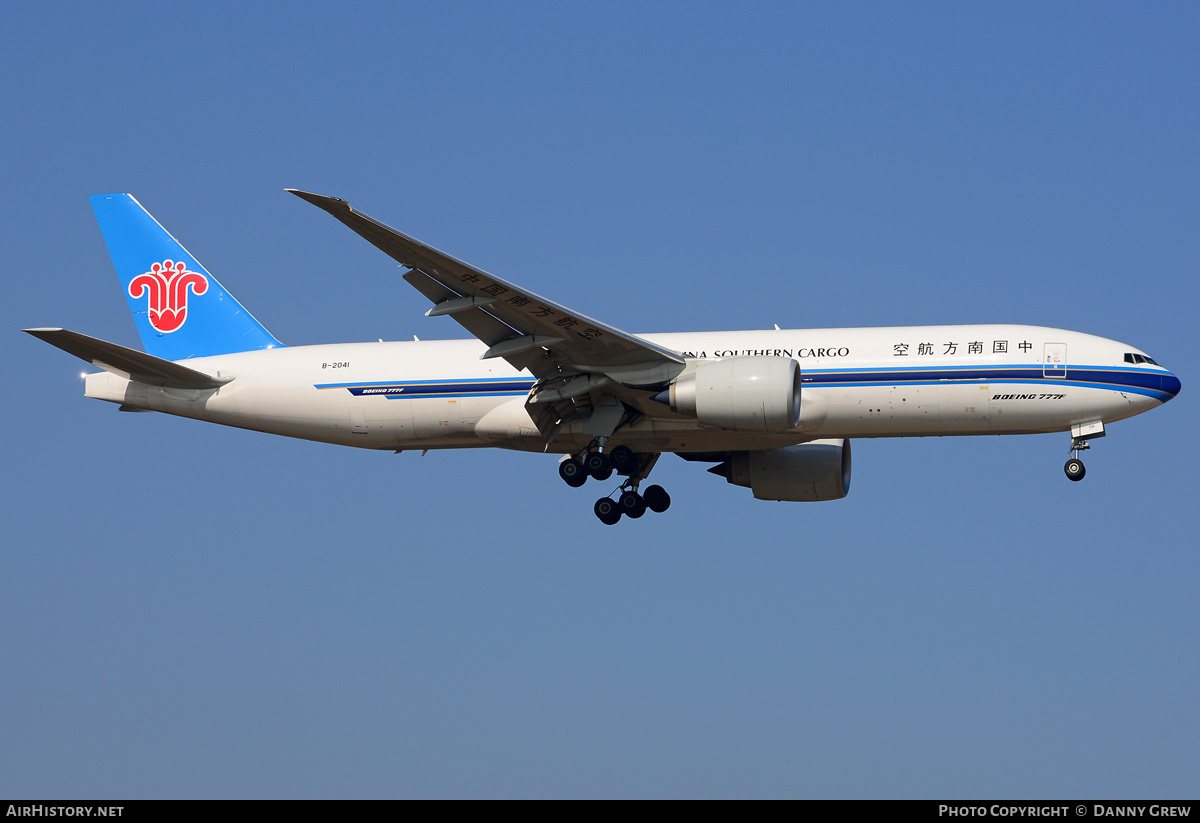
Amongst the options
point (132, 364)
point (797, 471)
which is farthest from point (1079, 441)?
point (132, 364)

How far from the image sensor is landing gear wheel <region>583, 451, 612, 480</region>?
35562 millimetres

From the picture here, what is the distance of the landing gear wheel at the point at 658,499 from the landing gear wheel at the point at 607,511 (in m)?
1.21

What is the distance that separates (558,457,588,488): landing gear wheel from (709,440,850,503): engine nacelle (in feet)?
15.9

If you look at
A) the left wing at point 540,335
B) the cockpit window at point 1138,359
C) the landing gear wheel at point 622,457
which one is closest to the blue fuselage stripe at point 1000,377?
the cockpit window at point 1138,359

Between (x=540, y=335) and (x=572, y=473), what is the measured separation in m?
4.29

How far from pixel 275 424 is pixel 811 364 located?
43.6ft

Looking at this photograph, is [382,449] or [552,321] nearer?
[552,321]

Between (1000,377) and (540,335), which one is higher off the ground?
(540,335)

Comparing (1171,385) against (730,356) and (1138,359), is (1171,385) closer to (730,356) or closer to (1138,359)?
(1138,359)

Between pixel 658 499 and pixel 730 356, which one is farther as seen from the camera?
pixel 658 499

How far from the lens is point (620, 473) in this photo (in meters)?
37.0

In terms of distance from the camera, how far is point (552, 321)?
3253 centimetres
